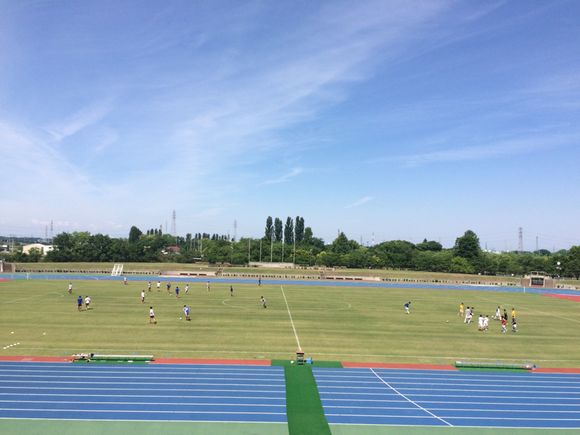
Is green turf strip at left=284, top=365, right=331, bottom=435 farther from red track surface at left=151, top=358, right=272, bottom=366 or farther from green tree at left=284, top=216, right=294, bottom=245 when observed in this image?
green tree at left=284, top=216, right=294, bottom=245

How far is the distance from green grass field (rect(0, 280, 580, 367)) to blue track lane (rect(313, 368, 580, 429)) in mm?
3086

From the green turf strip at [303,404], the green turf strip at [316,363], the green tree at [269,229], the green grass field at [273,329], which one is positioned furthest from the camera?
the green tree at [269,229]

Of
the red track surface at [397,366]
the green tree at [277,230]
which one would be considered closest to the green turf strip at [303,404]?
the red track surface at [397,366]

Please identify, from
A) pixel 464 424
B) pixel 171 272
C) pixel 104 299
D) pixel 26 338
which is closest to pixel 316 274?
pixel 171 272

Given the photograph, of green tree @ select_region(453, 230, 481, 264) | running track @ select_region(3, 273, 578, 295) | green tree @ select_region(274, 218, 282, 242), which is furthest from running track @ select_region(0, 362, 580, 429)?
green tree @ select_region(274, 218, 282, 242)

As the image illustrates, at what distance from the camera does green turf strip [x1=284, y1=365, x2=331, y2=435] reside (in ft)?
52.9

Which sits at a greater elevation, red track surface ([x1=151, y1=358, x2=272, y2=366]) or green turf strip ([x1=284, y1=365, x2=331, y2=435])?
red track surface ([x1=151, y1=358, x2=272, y2=366])

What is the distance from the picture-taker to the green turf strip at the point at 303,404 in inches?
634

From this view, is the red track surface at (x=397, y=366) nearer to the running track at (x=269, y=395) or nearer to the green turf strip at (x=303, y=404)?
the running track at (x=269, y=395)

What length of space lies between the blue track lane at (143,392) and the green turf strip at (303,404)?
41 cm

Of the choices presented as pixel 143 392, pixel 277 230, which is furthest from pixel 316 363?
pixel 277 230

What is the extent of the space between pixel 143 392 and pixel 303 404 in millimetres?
7603

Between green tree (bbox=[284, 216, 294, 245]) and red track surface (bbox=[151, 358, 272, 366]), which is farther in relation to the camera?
green tree (bbox=[284, 216, 294, 245])

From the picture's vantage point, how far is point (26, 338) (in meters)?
28.4
